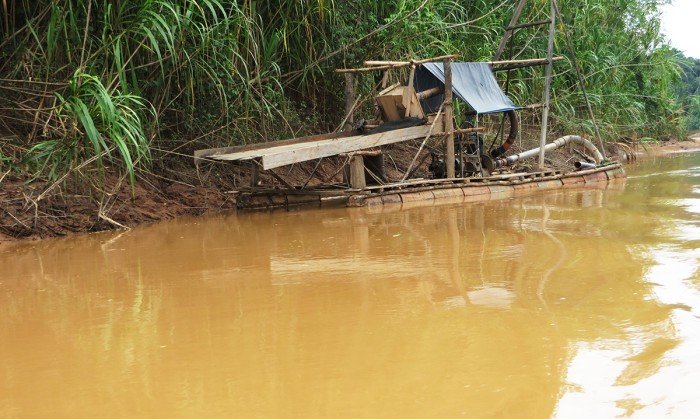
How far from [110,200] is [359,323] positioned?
419 centimetres

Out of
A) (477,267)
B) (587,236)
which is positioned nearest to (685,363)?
(477,267)

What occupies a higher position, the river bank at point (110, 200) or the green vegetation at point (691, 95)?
the green vegetation at point (691, 95)

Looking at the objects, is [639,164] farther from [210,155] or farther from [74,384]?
[74,384]

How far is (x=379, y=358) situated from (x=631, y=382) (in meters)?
0.92

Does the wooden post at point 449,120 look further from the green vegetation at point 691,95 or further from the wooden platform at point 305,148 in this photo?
the green vegetation at point 691,95

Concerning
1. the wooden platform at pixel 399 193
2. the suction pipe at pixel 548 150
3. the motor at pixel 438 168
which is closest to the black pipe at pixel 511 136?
the suction pipe at pixel 548 150

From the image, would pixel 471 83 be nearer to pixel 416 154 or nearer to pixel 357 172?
pixel 416 154

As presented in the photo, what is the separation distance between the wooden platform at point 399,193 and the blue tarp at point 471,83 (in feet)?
2.83

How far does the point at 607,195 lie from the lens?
8539 mm

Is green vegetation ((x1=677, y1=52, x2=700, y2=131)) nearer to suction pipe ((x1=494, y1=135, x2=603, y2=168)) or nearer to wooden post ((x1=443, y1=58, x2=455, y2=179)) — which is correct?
suction pipe ((x1=494, y1=135, x2=603, y2=168))

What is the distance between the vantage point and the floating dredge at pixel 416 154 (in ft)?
24.9

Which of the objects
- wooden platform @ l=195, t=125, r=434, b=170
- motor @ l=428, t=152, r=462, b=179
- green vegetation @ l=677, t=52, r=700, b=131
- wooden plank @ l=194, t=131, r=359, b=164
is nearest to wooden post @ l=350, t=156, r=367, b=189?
wooden platform @ l=195, t=125, r=434, b=170

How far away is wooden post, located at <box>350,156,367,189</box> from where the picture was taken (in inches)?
300

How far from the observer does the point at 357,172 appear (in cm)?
767
